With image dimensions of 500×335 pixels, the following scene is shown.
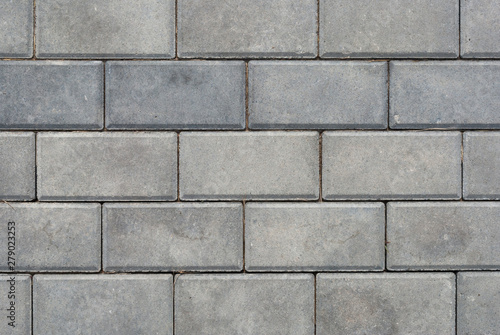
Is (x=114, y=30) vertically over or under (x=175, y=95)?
over

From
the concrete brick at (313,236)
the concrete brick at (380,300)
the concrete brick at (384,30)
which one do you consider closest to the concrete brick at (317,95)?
the concrete brick at (384,30)

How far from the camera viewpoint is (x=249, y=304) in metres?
2.38

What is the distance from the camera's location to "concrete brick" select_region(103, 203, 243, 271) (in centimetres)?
237

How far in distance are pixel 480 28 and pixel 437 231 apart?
129 cm

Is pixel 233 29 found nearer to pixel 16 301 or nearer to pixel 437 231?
pixel 437 231

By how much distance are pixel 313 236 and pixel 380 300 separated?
576mm

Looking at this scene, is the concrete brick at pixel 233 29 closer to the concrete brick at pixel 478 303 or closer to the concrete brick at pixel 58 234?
the concrete brick at pixel 58 234

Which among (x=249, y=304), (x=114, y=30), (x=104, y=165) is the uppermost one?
(x=114, y=30)

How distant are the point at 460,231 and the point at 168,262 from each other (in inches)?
71.7

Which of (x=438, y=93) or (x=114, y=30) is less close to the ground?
(x=114, y=30)

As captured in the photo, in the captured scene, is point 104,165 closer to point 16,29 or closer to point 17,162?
point 17,162

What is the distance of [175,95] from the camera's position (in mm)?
2363

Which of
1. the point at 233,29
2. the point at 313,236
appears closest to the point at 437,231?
the point at 313,236

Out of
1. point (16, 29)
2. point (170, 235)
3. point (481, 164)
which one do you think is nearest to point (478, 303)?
point (481, 164)
